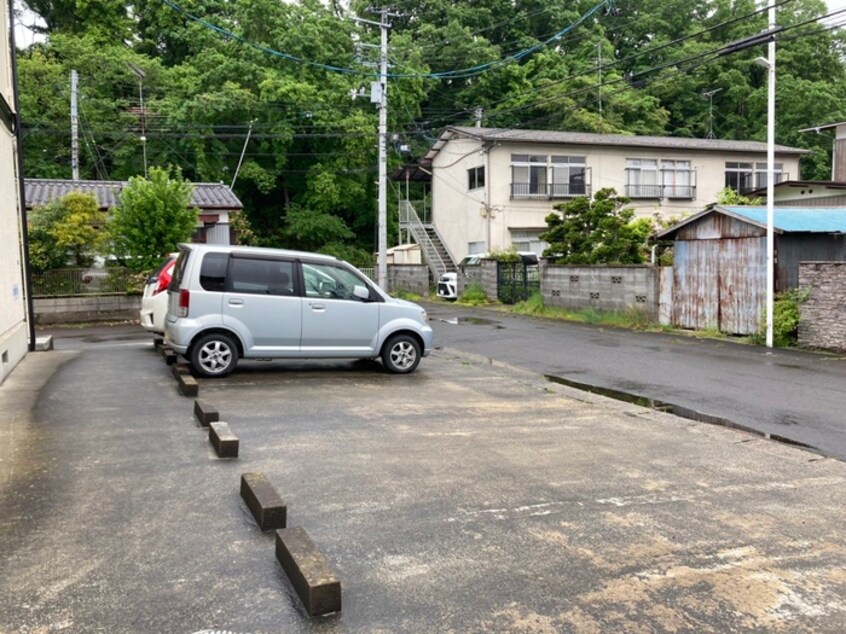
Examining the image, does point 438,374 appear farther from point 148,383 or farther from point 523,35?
point 523,35

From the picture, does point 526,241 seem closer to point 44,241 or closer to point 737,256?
point 737,256

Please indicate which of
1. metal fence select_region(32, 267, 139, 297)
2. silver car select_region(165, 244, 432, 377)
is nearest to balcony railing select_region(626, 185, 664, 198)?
metal fence select_region(32, 267, 139, 297)

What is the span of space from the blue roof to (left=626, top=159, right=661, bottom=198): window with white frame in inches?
681

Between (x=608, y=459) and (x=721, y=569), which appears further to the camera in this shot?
(x=608, y=459)

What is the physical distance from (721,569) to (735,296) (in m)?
13.3

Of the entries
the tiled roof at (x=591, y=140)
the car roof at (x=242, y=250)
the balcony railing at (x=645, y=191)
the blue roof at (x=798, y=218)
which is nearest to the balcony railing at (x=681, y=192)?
the balcony railing at (x=645, y=191)

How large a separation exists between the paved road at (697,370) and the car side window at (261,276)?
449 centimetres

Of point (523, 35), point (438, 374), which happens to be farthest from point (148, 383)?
point (523, 35)

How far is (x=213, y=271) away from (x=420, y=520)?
19.7ft

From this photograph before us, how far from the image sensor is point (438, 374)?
1088 centimetres

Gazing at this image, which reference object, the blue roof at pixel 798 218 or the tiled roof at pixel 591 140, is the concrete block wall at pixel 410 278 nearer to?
the tiled roof at pixel 591 140

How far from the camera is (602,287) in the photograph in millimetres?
20531

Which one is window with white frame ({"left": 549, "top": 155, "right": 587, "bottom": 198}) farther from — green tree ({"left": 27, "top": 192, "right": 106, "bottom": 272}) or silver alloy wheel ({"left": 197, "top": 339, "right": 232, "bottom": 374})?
silver alloy wheel ({"left": 197, "top": 339, "right": 232, "bottom": 374})

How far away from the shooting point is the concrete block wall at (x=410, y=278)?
32.6 m
